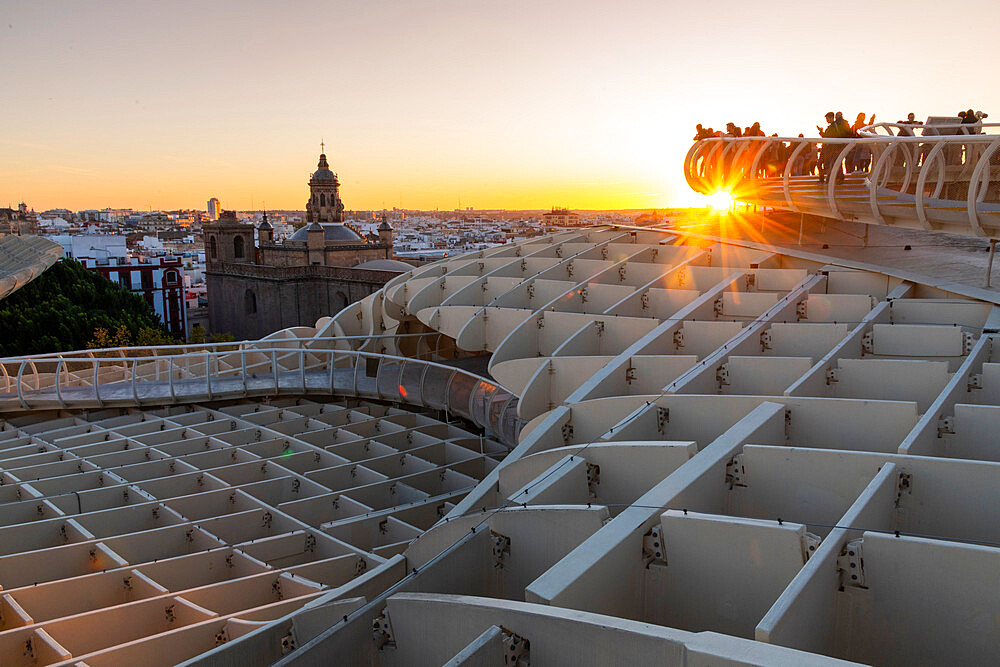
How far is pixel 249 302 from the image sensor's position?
69.9 m

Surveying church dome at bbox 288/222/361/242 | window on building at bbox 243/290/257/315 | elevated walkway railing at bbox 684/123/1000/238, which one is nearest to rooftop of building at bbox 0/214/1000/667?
elevated walkway railing at bbox 684/123/1000/238

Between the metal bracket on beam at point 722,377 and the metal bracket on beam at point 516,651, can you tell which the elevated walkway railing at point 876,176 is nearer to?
the metal bracket on beam at point 722,377

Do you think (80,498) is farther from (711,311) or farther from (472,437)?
(711,311)

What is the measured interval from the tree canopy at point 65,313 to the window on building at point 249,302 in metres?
14.0

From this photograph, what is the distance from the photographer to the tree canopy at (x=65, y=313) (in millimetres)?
41938

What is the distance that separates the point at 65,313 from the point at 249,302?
25749 millimetres

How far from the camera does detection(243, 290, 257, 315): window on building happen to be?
69.5m

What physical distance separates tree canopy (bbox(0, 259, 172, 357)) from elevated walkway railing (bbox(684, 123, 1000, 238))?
37703 millimetres

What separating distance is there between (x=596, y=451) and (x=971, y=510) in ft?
10.8

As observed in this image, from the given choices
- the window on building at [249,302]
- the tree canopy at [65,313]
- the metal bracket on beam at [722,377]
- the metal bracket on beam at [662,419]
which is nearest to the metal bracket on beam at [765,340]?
the metal bracket on beam at [722,377]

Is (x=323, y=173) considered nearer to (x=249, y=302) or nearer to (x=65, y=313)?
(x=249, y=302)

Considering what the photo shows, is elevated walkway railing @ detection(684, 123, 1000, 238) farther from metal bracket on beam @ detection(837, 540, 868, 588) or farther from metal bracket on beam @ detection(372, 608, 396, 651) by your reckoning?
metal bracket on beam @ detection(372, 608, 396, 651)

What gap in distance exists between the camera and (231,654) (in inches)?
263

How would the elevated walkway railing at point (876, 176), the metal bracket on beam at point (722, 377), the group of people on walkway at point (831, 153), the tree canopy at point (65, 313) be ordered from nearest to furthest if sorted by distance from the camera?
the metal bracket on beam at point (722, 377) < the elevated walkway railing at point (876, 176) < the group of people on walkway at point (831, 153) < the tree canopy at point (65, 313)
